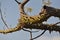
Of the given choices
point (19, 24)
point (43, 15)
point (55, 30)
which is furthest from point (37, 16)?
point (55, 30)

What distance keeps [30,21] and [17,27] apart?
574mm

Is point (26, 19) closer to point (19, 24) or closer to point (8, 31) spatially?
point (19, 24)

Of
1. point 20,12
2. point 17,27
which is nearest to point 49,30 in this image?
point 17,27

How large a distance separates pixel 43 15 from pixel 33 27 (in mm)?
1136

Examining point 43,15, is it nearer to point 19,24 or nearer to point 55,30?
point 19,24

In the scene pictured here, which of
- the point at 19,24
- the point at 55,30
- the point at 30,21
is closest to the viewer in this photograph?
the point at 30,21

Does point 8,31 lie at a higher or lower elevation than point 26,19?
lower

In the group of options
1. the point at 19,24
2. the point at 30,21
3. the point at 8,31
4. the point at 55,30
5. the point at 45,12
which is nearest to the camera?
the point at 45,12

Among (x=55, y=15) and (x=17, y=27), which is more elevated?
(x=55, y=15)

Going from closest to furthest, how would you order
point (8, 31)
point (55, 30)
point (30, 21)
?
1. point (30, 21)
2. point (8, 31)
3. point (55, 30)

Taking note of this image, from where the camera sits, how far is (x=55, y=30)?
4.73m

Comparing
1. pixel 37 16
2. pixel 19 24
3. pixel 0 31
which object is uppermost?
pixel 37 16

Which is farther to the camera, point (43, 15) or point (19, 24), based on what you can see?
point (19, 24)

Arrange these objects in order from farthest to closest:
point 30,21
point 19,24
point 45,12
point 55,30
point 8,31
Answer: point 55,30, point 8,31, point 19,24, point 30,21, point 45,12
